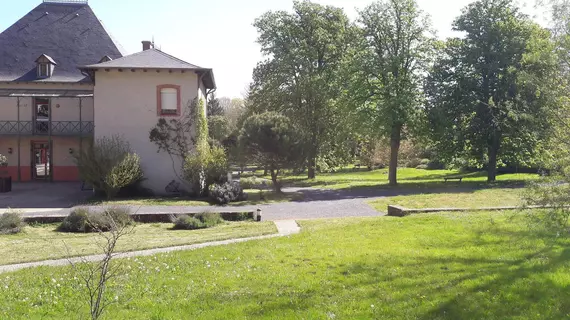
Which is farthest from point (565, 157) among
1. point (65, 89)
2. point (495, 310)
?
point (65, 89)

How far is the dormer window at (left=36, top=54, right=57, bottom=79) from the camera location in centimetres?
3070

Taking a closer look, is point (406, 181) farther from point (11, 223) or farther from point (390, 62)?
point (11, 223)

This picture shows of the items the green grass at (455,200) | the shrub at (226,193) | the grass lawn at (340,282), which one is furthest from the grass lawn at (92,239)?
the green grass at (455,200)

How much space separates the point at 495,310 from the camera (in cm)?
573

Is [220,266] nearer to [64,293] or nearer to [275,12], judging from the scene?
[64,293]

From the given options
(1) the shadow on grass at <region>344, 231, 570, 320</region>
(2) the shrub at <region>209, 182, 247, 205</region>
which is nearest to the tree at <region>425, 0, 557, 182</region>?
(2) the shrub at <region>209, 182, 247, 205</region>

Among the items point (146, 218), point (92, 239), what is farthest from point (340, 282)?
point (146, 218)

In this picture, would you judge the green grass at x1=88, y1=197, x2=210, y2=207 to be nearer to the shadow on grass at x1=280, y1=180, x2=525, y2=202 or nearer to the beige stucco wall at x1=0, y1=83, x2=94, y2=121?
the shadow on grass at x1=280, y1=180, x2=525, y2=202

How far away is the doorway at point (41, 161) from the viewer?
31297 millimetres

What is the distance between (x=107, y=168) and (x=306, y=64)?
1905cm

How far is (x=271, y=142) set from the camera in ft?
79.6

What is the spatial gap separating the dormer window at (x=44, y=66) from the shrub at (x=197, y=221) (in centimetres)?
2081

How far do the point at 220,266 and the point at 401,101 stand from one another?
2241 cm

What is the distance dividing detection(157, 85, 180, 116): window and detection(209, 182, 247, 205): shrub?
5179mm
